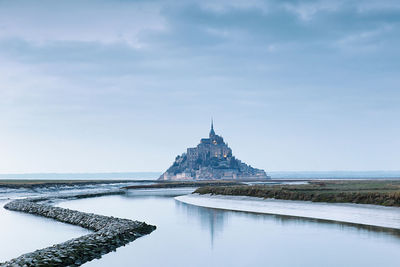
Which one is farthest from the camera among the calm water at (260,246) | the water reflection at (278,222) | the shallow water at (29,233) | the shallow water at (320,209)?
the shallow water at (320,209)

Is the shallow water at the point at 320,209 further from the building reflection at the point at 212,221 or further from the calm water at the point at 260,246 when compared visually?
the building reflection at the point at 212,221

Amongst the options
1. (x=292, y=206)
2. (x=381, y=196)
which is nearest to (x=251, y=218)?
(x=292, y=206)

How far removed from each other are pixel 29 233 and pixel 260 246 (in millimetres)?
15366

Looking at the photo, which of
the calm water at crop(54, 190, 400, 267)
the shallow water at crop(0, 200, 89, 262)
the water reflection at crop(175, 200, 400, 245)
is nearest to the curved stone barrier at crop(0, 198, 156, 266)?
the calm water at crop(54, 190, 400, 267)

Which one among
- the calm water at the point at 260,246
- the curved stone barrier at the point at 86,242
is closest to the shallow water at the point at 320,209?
the calm water at the point at 260,246

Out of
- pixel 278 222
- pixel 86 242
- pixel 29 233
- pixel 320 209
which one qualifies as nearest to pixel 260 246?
pixel 86 242

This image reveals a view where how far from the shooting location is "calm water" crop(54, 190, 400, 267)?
20094mm

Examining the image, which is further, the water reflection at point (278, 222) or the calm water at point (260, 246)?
the water reflection at point (278, 222)

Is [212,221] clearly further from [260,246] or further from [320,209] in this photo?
[260,246]

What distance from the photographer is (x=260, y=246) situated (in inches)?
945

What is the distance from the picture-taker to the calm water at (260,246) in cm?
2009

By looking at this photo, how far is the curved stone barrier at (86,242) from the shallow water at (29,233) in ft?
3.76

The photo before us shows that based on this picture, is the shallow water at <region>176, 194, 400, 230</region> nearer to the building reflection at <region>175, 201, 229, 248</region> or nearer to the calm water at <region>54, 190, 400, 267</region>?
the calm water at <region>54, 190, 400, 267</region>

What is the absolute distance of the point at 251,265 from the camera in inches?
768
